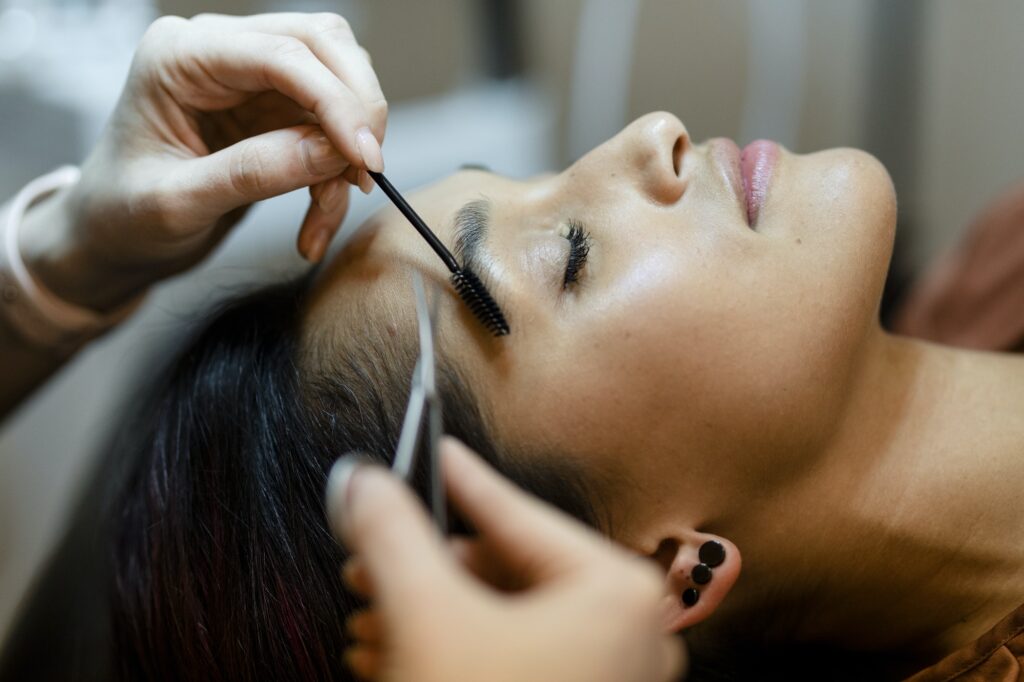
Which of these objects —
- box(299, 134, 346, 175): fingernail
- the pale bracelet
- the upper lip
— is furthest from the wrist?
the upper lip

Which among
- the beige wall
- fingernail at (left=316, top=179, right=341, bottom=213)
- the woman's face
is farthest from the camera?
the beige wall

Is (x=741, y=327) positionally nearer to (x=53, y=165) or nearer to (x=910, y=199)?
(x=53, y=165)

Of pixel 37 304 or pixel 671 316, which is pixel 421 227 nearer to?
pixel 671 316

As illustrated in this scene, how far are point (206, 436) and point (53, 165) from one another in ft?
2.88

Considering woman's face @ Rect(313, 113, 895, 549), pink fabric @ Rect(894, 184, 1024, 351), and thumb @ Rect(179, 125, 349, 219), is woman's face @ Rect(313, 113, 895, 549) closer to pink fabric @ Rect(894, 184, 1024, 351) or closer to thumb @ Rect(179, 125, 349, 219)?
thumb @ Rect(179, 125, 349, 219)

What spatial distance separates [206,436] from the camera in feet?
3.01

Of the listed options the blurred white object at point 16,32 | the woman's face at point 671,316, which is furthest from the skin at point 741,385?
the blurred white object at point 16,32

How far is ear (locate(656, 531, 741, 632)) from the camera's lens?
2.67 feet

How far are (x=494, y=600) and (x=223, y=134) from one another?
77 cm

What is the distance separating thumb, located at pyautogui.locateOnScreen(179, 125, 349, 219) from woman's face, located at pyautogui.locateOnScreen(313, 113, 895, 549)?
12cm

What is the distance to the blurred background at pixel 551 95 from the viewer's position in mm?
1567

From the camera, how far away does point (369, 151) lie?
79cm

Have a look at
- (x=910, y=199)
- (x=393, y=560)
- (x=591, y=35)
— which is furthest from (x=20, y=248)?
(x=910, y=199)

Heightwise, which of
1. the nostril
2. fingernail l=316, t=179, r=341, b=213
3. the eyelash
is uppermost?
the nostril
